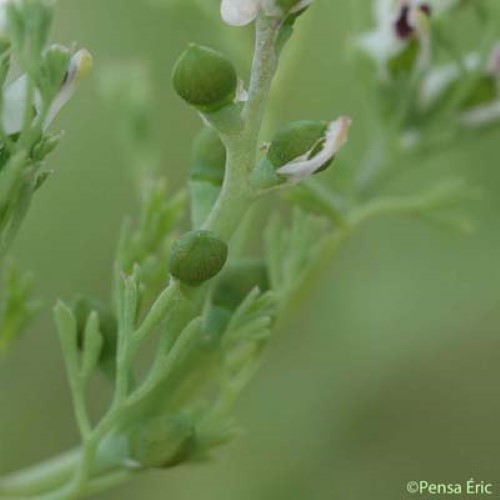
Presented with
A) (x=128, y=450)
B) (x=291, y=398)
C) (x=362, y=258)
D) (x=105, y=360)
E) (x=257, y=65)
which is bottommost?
(x=128, y=450)

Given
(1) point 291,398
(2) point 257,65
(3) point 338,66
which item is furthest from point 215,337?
(3) point 338,66

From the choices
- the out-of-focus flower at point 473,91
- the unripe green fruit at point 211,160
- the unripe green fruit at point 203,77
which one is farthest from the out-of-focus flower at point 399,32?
the unripe green fruit at point 203,77

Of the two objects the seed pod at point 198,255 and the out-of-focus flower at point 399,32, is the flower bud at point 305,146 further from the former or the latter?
the out-of-focus flower at point 399,32

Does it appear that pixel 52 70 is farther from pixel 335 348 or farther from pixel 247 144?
pixel 335 348

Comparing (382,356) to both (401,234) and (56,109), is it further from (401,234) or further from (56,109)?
(56,109)

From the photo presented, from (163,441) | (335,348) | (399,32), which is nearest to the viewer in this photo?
(163,441)

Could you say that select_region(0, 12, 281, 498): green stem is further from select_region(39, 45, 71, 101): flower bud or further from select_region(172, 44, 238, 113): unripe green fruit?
select_region(39, 45, 71, 101): flower bud

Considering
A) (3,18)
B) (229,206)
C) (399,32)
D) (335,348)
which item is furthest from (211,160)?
(335,348)
